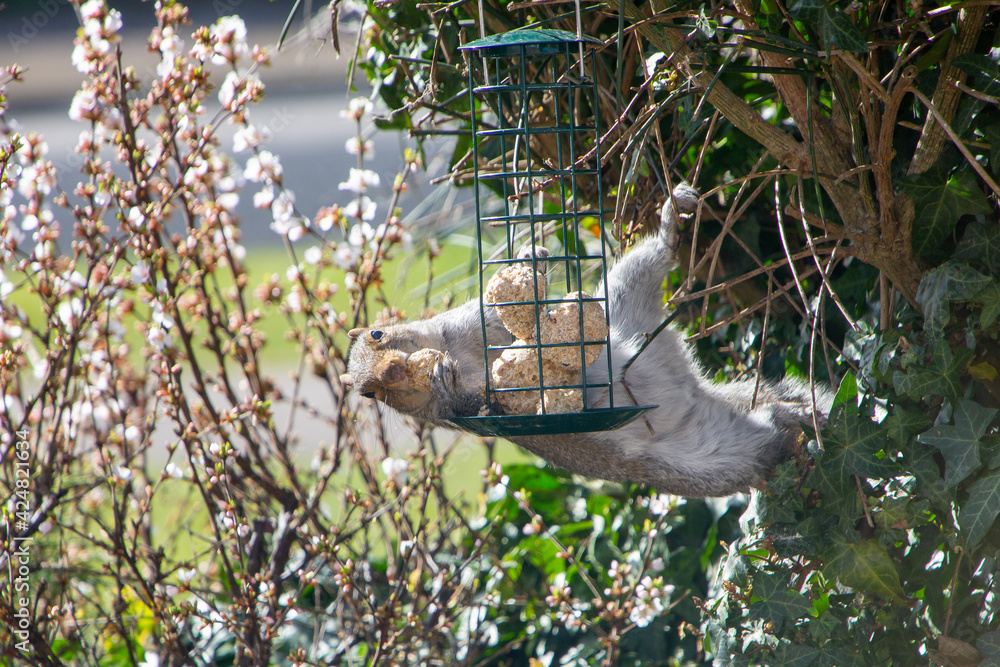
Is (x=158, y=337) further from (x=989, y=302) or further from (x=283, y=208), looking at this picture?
(x=989, y=302)

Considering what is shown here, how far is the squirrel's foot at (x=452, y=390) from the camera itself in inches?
83.5

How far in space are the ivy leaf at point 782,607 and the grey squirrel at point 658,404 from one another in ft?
1.57

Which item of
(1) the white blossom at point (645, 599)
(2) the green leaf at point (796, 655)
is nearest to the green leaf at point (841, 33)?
(2) the green leaf at point (796, 655)

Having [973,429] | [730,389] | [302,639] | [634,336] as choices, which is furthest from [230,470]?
[973,429]

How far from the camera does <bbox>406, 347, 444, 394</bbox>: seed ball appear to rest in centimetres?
218

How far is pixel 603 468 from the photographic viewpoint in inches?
96.6

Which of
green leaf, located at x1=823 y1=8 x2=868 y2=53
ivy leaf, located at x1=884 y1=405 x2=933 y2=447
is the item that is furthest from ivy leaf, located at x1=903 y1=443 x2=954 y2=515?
green leaf, located at x1=823 y1=8 x2=868 y2=53

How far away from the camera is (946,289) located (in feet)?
5.25

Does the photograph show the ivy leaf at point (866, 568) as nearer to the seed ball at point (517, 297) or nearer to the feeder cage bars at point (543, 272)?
the feeder cage bars at point (543, 272)

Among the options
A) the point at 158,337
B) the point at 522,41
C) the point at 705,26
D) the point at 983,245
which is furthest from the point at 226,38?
the point at 983,245

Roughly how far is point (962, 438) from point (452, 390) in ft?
3.72

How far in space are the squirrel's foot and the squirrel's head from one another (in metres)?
0.13

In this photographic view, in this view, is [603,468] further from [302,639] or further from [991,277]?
[302,639]

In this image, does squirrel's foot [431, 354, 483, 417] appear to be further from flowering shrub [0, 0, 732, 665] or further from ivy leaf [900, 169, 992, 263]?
ivy leaf [900, 169, 992, 263]
